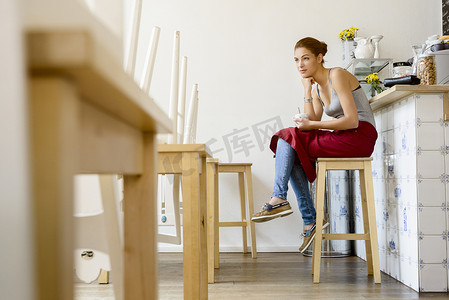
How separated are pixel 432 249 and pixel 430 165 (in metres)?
0.38

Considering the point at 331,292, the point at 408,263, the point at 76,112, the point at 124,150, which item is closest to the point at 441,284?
the point at 408,263

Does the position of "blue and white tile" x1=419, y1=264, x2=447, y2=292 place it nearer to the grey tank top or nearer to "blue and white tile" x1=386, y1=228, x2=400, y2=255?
"blue and white tile" x1=386, y1=228, x2=400, y2=255

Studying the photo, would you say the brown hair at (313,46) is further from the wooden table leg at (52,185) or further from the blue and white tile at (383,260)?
the wooden table leg at (52,185)

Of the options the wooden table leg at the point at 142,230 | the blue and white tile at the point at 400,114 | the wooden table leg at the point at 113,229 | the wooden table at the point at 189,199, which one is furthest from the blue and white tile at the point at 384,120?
the wooden table leg at the point at 142,230

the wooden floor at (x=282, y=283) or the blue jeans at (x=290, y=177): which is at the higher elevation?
the blue jeans at (x=290, y=177)

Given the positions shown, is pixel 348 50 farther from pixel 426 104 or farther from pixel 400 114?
pixel 426 104

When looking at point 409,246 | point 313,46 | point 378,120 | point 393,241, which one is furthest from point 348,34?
point 409,246

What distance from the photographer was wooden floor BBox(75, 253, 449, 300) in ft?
6.90

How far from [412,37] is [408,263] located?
1.97m

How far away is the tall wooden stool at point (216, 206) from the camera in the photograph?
2.58m

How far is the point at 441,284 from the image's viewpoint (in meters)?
2.14

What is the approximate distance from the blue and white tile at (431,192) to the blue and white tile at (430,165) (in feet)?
0.09

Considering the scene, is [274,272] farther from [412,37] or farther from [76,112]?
[76,112]

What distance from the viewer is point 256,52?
142 inches
